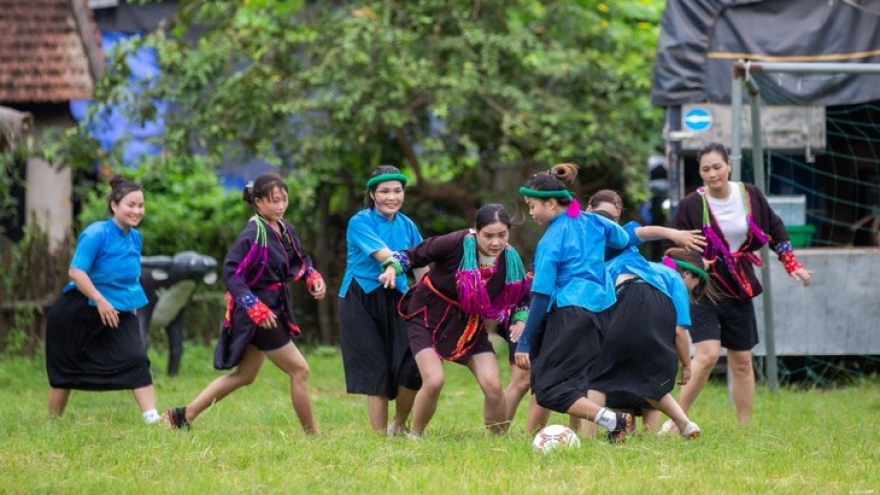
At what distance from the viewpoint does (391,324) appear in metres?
8.64

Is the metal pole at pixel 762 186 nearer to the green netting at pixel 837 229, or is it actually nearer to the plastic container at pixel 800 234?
the green netting at pixel 837 229

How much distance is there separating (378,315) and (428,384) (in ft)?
2.30

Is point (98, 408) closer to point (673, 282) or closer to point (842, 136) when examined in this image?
point (673, 282)

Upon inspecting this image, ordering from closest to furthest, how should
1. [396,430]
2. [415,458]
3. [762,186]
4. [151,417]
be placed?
[415,458]
[396,430]
[151,417]
[762,186]

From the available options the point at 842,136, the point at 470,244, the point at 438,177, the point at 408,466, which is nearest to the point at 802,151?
the point at 842,136

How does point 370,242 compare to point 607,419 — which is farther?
Answer: point 370,242

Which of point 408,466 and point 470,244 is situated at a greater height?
point 470,244

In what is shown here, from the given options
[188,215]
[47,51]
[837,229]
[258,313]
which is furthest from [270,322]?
[47,51]

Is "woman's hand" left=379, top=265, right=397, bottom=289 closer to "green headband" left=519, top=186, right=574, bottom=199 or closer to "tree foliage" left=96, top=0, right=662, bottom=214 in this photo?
"green headband" left=519, top=186, right=574, bottom=199

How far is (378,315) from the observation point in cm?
862

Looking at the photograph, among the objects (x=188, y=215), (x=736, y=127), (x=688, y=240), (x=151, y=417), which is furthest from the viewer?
(x=188, y=215)

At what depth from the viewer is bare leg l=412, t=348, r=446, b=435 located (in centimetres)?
809

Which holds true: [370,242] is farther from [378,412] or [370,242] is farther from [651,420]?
[651,420]

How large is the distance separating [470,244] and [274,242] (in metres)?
1.34
